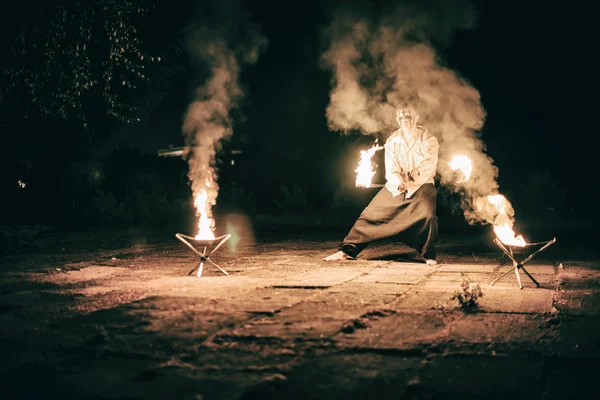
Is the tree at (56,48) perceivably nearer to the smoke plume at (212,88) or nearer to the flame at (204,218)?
the smoke plume at (212,88)

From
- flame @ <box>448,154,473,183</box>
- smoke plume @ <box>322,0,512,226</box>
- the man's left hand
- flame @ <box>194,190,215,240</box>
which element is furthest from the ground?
smoke plume @ <box>322,0,512,226</box>

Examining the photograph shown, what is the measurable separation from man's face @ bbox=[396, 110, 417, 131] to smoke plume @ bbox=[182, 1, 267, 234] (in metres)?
2.32

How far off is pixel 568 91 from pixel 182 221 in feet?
36.4

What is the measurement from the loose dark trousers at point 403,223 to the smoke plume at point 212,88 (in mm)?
2204

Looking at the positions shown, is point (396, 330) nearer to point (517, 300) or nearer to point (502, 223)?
point (517, 300)

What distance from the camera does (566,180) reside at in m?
18.0

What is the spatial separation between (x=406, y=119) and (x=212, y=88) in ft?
9.20

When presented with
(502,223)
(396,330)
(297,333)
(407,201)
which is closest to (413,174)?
(407,201)

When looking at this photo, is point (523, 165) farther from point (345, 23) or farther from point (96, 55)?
point (96, 55)

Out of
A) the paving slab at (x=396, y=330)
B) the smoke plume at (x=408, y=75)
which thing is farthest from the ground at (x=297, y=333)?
the smoke plume at (x=408, y=75)

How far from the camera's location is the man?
8.76 m

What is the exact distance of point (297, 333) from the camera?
4.52 metres

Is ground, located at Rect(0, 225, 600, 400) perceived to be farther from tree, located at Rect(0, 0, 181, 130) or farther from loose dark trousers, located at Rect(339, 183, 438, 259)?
tree, located at Rect(0, 0, 181, 130)

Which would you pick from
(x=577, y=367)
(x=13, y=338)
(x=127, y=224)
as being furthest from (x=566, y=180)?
(x=13, y=338)
